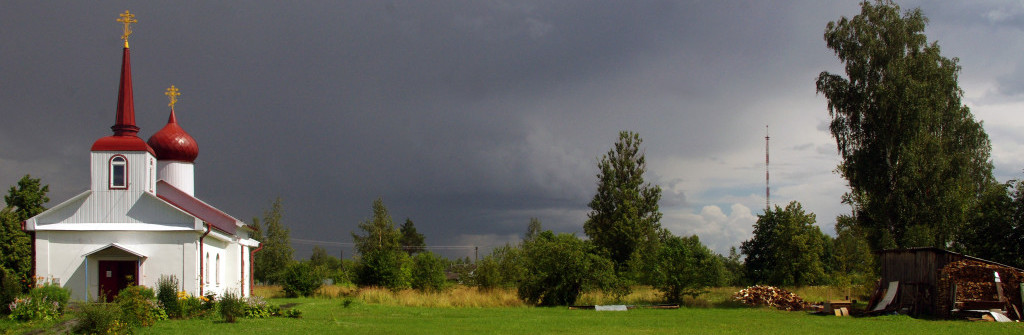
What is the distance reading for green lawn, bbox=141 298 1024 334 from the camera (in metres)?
21.1

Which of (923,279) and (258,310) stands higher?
(923,279)

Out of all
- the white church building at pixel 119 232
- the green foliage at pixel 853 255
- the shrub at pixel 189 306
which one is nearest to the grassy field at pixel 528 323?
the shrub at pixel 189 306

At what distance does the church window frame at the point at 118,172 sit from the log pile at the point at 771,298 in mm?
27263

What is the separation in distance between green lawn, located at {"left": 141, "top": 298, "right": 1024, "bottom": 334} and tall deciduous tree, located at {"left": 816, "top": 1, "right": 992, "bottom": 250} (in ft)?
35.5

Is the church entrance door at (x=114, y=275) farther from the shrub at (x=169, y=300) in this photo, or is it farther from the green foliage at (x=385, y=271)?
the green foliage at (x=385, y=271)

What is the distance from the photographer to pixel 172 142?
36.3m

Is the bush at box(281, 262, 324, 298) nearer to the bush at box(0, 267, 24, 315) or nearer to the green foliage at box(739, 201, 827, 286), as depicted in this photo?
the bush at box(0, 267, 24, 315)

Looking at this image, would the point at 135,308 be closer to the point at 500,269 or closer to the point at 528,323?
the point at 528,323

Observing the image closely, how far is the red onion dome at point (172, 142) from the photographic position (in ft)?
119

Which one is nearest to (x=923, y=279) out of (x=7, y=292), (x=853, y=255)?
(x=853, y=255)

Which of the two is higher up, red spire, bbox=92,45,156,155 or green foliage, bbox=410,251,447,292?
red spire, bbox=92,45,156,155

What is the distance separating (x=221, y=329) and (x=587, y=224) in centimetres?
3791

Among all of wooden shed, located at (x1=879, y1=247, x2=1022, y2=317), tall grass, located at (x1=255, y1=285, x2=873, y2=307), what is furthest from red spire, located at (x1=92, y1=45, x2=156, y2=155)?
wooden shed, located at (x1=879, y1=247, x2=1022, y2=317)

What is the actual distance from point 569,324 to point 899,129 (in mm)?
21828
